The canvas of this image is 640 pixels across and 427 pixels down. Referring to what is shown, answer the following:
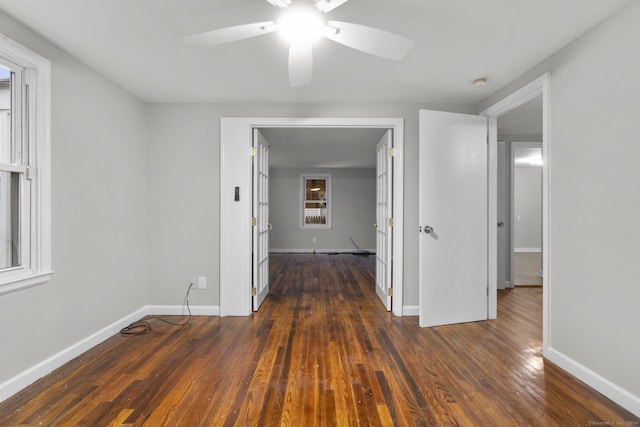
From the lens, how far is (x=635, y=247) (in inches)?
62.3

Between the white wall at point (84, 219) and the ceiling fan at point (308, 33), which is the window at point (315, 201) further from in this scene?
the ceiling fan at point (308, 33)

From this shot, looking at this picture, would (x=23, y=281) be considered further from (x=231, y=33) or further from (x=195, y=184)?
(x=231, y=33)

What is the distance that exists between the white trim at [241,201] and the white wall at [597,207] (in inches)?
49.7

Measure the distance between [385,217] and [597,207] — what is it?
1.83 metres

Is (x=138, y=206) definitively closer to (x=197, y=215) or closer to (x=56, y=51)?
(x=197, y=215)


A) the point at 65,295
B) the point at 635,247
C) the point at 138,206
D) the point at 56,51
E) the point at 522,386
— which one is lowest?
the point at 522,386

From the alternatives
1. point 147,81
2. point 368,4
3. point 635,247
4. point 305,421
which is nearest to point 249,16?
point 368,4

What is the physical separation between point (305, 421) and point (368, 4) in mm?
2236

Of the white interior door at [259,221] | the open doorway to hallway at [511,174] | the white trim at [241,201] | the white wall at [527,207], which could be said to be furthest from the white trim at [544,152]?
the white wall at [527,207]

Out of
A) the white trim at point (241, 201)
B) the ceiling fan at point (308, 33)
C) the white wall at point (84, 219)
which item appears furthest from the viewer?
the white trim at point (241, 201)

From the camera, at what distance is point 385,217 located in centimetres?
336

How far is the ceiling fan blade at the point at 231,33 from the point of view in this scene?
1522 millimetres

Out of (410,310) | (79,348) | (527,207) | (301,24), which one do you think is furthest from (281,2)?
(527,207)

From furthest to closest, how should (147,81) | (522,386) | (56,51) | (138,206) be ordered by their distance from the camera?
(138,206)
(147,81)
(56,51)
(522,386)
